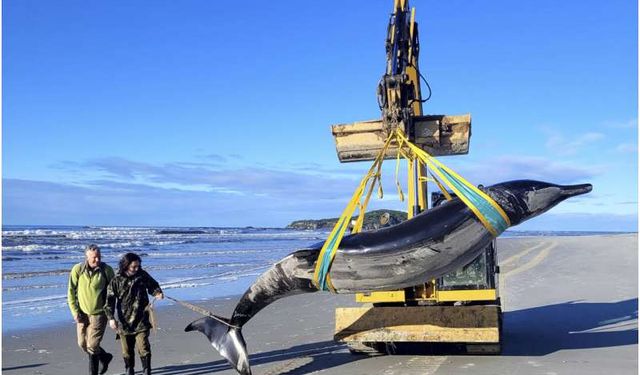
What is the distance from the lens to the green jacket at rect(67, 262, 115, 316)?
8.06 m

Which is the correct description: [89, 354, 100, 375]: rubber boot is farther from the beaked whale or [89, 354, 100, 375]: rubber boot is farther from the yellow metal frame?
the yellow metal frame

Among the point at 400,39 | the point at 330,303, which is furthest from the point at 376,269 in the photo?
the point at 330,303

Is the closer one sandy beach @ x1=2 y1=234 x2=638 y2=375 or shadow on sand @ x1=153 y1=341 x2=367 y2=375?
sandy beach @ x1=2 y1=234 x2=638 y2=375

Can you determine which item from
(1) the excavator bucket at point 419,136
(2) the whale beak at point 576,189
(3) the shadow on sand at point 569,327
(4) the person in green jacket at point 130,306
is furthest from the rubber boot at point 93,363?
(2) the whale beak at point 576,189

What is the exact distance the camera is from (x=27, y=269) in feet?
83.3

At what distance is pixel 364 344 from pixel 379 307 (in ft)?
2.15

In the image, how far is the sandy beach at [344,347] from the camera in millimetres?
8641

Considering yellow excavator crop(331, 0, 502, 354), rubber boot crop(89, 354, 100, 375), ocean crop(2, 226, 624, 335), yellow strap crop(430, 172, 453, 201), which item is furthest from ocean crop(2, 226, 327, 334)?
yellow strap crop(430, 172, 453, 201)

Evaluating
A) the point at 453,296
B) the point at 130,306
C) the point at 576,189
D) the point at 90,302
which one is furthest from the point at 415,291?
the point at 90,302

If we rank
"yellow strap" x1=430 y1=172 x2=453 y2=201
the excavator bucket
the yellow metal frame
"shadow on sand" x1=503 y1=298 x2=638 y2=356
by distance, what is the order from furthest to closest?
"shadow on sand" x1=503 y1=298 x2=638 y2=356 → the yellow metal frame → the excavator bucket → "yellow strap" x1=430 y1=172 x2=453 y2=201

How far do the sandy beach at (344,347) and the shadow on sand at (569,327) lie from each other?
0.02 m

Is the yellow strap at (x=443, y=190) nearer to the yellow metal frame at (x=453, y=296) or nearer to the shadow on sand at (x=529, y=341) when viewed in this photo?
the yellow metal frame at (x=453, y=296)

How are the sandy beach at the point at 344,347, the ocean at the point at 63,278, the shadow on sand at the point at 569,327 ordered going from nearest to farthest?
1. the sandy beach at the point at 344,347
2. the shadow on sand at the point at 569,327
3. the ocean at the point at 63,278

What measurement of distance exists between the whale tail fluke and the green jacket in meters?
1.29
